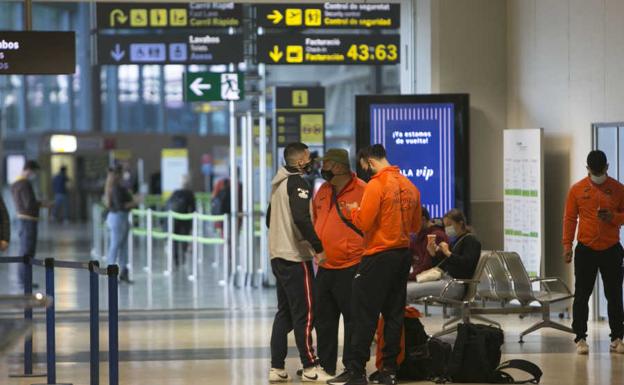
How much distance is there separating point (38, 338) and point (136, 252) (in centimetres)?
1376

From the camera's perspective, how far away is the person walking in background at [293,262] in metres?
9.40

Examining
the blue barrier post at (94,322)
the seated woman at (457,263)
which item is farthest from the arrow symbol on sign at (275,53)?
the blue barrier post at (94,322)

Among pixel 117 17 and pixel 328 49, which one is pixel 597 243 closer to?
pixel 328 49

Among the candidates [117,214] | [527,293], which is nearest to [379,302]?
[527,293]

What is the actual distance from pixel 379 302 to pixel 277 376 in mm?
973

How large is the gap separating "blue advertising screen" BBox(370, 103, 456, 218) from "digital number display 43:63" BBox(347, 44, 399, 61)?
96.9 inches

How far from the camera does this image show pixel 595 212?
36.1ft

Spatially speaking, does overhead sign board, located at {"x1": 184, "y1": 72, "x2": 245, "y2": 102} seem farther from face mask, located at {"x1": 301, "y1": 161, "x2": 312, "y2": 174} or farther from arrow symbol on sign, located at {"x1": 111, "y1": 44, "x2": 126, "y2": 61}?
face mask, located at {"x1": 301, "y1": 161, "x2": 312, "y2": 174}

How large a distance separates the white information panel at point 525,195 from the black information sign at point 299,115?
387cm

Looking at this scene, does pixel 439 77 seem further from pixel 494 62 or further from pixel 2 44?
pixel 2 44

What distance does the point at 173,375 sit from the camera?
9.87 metres

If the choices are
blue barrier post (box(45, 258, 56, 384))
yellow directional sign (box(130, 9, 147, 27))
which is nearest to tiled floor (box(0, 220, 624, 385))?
blue barrier post (box(45, 258, 56, 384))

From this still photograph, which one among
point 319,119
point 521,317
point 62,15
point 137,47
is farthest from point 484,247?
point 62,15

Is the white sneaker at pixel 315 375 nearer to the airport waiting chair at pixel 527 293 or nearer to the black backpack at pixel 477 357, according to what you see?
the black backpack at pixel 477 357
